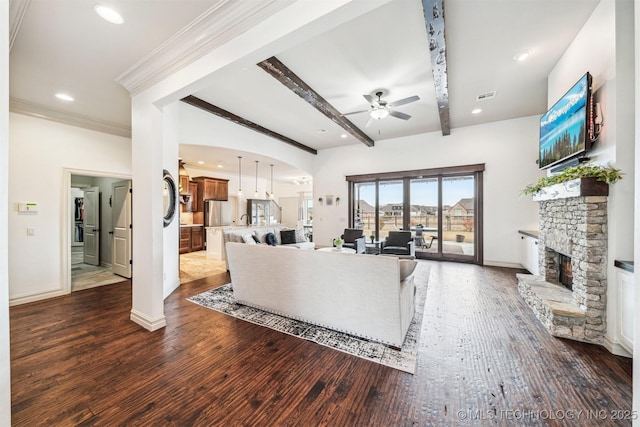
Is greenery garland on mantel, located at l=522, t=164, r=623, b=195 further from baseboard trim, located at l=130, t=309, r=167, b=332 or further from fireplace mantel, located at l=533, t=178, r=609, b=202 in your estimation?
baseboard trim, located at l=130, t=309, r=167, b=332

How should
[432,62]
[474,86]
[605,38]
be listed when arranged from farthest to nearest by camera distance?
[474,86], [432,62], [605,38]

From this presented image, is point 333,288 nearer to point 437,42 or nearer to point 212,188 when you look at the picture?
point 437,42

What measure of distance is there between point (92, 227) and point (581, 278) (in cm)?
890

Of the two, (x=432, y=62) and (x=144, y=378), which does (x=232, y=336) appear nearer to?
(x=144, y=378)

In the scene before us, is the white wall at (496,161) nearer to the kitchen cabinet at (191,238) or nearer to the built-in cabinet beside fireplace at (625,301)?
the built-in cabinet beside fireplace at (625,301)

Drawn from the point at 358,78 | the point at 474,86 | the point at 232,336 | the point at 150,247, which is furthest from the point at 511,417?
the point at 474,86

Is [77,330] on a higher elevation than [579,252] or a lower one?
lower

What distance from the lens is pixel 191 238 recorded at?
765cm

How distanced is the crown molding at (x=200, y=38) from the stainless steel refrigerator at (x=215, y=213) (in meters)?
5.56

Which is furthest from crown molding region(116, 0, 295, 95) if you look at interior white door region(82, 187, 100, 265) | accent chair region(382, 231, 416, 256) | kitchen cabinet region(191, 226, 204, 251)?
kitchen cabinet region(191, 226, 204, 251)

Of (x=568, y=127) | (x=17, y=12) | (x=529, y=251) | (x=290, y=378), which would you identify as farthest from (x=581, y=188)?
(x=17, y=12)

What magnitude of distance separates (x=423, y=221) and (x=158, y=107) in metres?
6.20

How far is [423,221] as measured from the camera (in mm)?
6469

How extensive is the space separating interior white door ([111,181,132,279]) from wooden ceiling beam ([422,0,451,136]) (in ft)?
18.1
